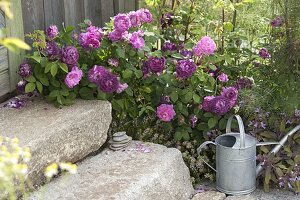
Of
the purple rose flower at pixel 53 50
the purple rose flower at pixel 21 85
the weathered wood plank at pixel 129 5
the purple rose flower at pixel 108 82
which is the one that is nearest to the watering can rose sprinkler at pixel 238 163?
the purple rose flower at pixel 108 82

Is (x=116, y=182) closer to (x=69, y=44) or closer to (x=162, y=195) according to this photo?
(x=162, y=195)

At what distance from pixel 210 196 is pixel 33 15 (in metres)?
1.69

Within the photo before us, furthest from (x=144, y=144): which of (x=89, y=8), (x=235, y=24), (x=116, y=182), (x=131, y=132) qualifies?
(x=235, y=24)

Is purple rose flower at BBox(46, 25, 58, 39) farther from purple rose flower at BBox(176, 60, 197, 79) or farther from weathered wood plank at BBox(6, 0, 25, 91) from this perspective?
purple rose flower at BBox(176, 60, 197, 79)

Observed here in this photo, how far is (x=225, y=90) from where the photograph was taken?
426 cm

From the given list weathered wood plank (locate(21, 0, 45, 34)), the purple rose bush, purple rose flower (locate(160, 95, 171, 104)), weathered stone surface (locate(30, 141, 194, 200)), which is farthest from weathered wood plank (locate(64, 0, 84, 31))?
weathered stone surface (locate(30, 141, 194, 200))

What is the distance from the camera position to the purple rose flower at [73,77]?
12.8 feet

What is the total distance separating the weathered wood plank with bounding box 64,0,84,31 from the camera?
4.47 metres

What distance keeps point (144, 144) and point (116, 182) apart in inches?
25.5

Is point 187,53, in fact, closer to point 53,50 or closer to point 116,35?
point 116,35

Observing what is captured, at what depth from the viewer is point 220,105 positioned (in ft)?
13.7

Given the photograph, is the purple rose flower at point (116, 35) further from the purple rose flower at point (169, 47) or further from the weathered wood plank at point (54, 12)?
the purple rose flower at point (169, 47)

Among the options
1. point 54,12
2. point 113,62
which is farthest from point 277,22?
point 54,12

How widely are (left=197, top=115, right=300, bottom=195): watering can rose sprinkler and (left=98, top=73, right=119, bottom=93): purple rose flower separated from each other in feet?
2.35
